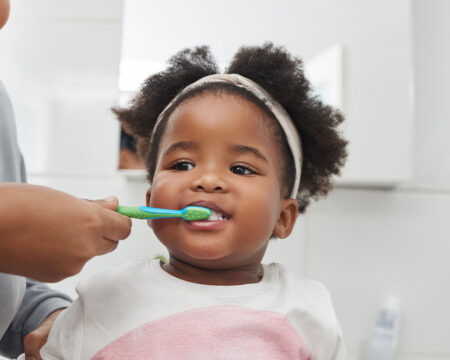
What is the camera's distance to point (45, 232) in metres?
0.39

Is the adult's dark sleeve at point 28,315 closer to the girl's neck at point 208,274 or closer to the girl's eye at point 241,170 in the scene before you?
the girl's neck at point 208,274

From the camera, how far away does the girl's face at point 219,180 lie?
0.58 metres

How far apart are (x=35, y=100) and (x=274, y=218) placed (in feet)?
2.80

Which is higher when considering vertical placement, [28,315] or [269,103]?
[269,103]

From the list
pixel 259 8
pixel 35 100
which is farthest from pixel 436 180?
pixel 35 100

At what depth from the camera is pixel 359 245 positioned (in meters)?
1.17

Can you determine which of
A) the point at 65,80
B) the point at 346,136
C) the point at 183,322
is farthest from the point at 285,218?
the point at 65,80

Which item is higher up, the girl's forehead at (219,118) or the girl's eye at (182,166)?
the girl's forehead at (219,118)

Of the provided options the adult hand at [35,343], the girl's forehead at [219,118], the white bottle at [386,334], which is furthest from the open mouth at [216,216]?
the white bottle at [386,334]

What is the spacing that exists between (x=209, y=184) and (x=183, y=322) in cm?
16

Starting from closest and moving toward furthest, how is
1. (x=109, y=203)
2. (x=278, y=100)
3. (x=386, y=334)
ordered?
(x=109, y=203), (x=278, y=100), (x=386, y=334)

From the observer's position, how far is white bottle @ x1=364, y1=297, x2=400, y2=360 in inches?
43.1

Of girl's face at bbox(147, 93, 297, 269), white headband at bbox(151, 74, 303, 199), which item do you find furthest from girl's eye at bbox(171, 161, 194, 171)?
white headband at bbox(151, 74, 303, 199)

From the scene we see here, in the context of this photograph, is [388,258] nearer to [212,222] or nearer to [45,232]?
[212,222]
